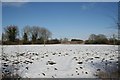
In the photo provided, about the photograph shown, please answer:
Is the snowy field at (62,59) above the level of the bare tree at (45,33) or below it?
below

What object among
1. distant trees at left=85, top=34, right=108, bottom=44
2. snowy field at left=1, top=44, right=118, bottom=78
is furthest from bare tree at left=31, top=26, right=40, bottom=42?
distant trees at left=85, top=34, right=108, bottom=44

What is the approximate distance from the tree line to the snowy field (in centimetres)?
13

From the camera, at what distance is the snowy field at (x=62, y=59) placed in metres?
4.97

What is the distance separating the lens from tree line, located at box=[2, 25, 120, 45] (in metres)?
5.36

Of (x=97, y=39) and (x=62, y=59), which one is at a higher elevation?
(x=97, y=39)

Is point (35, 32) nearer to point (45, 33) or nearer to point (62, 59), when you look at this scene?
point (45, 33)

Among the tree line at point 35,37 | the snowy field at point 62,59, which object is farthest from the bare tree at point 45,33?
the snowy field at point 62,59

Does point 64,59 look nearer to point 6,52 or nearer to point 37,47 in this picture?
point 37,47

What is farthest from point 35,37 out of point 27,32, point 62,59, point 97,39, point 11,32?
point 97,39

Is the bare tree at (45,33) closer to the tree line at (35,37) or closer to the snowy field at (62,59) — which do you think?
the tree line at (35,37)

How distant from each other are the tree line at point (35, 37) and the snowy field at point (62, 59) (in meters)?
0.13

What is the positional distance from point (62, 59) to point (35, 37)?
2.83 ft

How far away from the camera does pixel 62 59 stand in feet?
18.4

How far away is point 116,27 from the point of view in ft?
15.2
